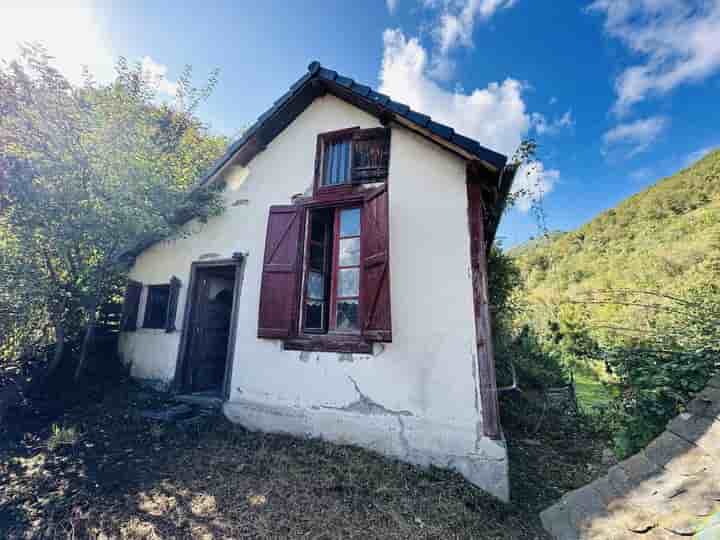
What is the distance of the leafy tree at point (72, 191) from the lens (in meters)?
4.29

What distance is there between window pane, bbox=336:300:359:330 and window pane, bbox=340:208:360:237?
1019 mm

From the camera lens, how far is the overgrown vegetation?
253cm

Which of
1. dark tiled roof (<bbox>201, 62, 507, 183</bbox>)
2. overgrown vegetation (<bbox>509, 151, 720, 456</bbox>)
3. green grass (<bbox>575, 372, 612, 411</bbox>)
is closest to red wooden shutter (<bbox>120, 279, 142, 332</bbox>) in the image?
dark tiled roof (<bbox>201, 62, 507, 183</bbox>)

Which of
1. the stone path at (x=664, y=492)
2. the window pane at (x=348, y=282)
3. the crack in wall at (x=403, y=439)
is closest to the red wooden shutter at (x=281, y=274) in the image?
the window pane at (x=348, y=282)

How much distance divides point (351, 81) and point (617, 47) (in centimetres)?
564

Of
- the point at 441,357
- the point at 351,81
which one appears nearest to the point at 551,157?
the point at 351,81

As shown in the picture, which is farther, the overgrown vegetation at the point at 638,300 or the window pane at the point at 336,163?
the window pane at the point at 336,163

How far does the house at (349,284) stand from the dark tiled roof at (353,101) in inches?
0.9

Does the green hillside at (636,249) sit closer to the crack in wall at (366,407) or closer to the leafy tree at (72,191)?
the crack in wall at (366,407)

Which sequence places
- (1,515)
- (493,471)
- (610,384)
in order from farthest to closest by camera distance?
(610,384) → (493,471) → (1,515)

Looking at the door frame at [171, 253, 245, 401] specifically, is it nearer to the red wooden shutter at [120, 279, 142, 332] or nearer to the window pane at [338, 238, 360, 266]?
the red wooden shutter at [120, 279, 142, 332]

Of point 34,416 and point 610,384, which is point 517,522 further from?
point 34,416

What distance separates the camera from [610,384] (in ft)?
10.5

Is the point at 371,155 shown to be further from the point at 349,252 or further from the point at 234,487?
the point at 234,487
